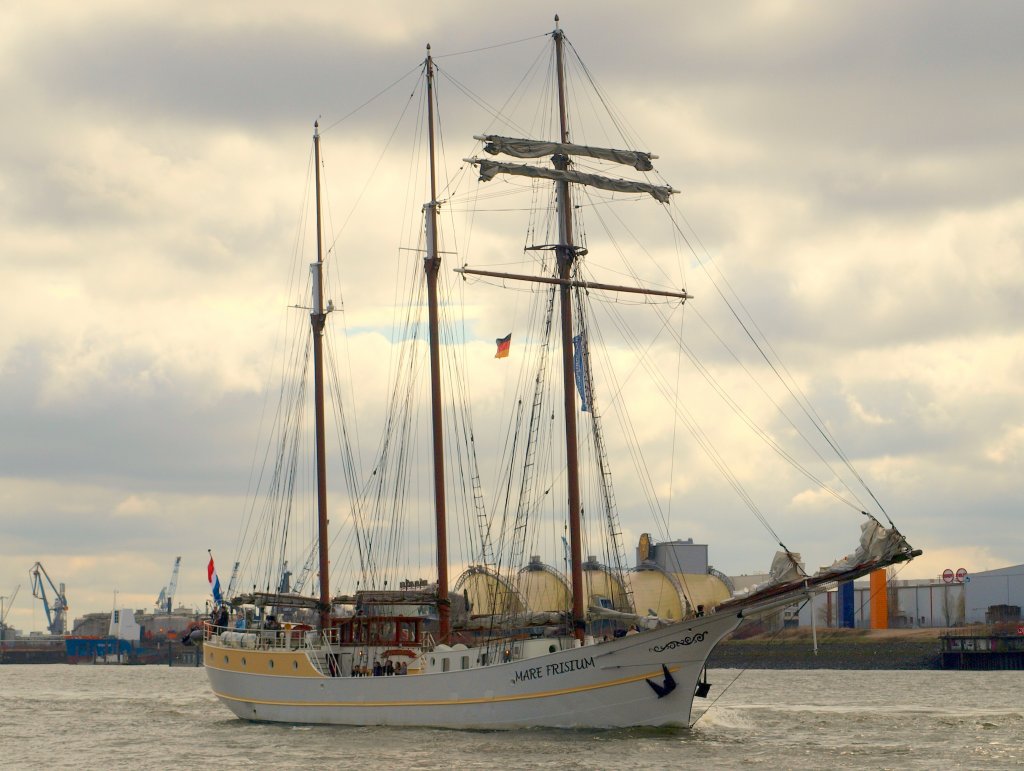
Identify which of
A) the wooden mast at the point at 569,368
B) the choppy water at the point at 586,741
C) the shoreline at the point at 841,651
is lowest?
the shoreline at the point at 841,651

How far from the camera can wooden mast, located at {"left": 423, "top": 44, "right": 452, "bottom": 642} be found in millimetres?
69062

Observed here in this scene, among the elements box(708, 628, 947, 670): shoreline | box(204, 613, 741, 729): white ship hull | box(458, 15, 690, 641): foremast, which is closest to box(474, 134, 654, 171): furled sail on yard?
box(458, 15, 690, 641): foremast

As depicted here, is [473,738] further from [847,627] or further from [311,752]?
[847,627]

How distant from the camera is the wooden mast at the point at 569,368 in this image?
59.6m

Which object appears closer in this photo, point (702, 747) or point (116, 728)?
point (702, 747)

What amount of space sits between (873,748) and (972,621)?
123674 mm

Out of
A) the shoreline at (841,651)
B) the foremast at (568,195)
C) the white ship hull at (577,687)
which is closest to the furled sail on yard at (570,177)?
the foremast at (568,195)

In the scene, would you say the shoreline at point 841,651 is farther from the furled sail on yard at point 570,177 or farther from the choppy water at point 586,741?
the furled sail on yard at point 570,177

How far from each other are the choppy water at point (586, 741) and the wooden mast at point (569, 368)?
6820 millimetres

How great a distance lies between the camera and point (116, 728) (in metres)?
72.2

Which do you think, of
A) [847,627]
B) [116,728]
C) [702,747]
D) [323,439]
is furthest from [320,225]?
[847,627]

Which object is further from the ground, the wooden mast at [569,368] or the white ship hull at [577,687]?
the wooden mast at [569,368]

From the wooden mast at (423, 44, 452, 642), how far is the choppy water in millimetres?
9639

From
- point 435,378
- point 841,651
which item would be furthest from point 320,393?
point 841,651
